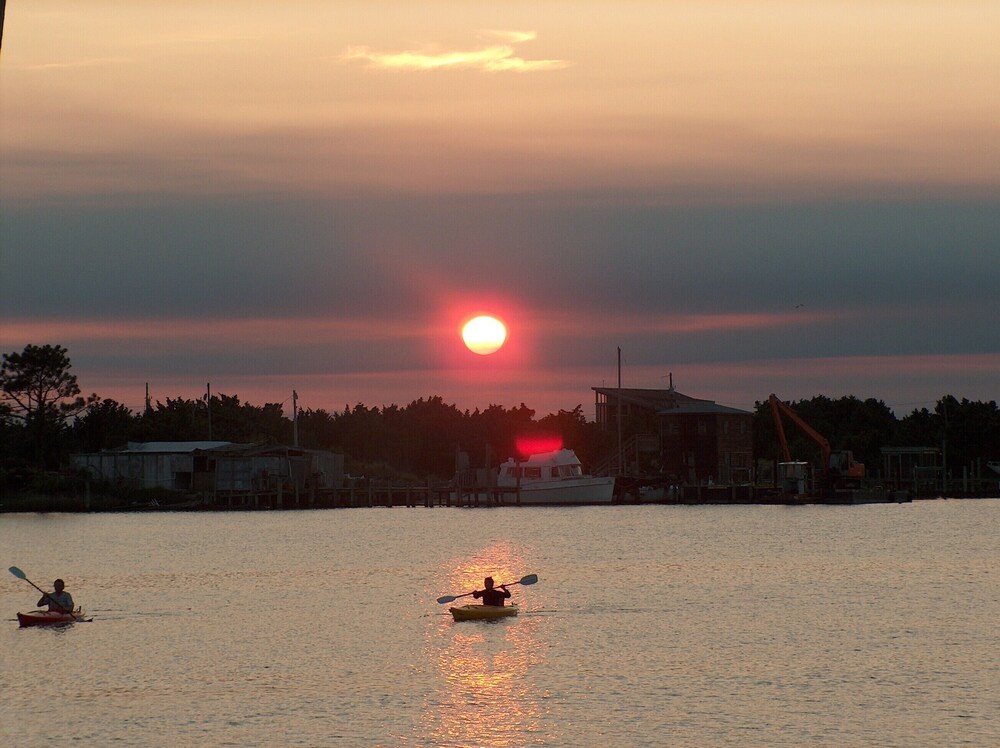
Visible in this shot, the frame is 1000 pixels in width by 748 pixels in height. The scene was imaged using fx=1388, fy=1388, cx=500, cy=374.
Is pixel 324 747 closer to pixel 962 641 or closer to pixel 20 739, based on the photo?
pixel 20 739

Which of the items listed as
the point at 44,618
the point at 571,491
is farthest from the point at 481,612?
the point at 571,491

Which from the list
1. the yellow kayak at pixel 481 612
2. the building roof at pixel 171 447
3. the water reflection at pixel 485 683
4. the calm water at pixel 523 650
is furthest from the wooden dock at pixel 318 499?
the yellow kayak at pixel 481 612

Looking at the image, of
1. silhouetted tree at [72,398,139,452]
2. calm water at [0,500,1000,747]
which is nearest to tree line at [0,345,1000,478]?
silhouetted tree at [72,398,139,452]

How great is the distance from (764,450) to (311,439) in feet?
183

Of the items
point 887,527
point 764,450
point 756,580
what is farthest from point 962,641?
point 764,450

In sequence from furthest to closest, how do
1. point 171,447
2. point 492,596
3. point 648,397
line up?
point 648,397 → point 171,447 → point 492,596

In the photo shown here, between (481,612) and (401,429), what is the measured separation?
123262 mm

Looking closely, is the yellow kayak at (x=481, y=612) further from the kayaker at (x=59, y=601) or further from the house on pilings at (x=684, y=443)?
the house on pilings at (x=684, y=443)

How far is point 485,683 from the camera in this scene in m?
40.6

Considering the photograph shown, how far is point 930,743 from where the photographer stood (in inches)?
1268

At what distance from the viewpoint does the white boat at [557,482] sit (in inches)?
5413

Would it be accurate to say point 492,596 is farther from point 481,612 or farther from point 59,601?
point 59,601

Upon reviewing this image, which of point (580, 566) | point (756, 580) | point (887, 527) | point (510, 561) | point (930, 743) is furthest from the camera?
point (887, 527)

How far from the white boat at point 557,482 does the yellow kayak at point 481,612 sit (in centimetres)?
8350
